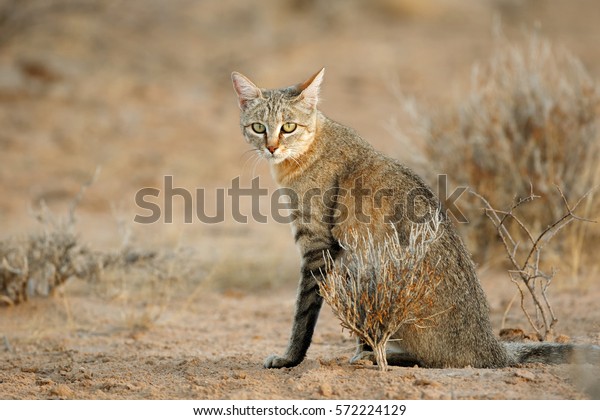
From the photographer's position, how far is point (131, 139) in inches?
494

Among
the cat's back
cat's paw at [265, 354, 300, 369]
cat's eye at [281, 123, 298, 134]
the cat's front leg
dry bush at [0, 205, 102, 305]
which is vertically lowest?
cat's paw at [265, 354, 300, 369]

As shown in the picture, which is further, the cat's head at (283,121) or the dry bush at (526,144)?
the dry bush at (526,144)

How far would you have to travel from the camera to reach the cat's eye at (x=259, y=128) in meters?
5.33

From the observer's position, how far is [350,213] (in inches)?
194

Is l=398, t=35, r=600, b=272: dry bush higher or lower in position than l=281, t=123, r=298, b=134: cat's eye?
higher

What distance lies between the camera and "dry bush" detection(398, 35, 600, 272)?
24.3 ft

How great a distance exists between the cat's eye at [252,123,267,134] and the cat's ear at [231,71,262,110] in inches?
9.7

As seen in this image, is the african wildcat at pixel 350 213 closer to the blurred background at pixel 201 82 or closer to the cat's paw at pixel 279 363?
the cat's paw at pixel 279 363

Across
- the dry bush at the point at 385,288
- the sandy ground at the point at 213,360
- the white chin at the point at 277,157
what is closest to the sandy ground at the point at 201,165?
the sandy ground at the point at 213,360

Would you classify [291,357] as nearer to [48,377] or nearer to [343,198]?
[343,198]

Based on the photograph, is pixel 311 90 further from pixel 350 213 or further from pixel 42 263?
pixel 42 263

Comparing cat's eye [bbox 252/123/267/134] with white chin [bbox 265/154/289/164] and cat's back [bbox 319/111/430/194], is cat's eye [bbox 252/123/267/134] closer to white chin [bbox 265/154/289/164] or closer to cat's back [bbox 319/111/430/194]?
white chin [bbox 265/154/289/164]

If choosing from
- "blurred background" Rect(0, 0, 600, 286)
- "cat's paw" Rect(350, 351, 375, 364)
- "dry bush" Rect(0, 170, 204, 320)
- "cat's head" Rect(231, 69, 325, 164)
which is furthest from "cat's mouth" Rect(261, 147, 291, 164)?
"blurred background" Rect(0, 0, 600, 286)

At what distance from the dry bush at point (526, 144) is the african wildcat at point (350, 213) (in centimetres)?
245
